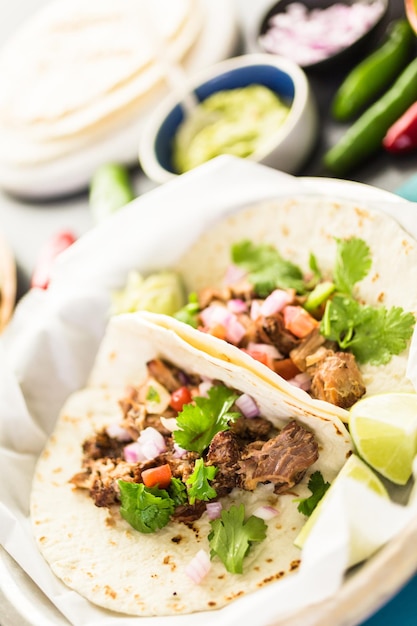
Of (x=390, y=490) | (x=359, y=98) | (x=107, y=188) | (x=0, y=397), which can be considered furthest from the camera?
(x=107, y=188)

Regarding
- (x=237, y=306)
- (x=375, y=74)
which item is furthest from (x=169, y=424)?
(x=375, y=74)

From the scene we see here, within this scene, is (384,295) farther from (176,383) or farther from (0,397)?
(0,397)

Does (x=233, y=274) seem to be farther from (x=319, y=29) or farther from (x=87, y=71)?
(x=87, y=71)

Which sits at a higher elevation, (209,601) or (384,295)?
(384,295)

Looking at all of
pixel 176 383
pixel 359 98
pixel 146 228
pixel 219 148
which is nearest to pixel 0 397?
pixel 176 383

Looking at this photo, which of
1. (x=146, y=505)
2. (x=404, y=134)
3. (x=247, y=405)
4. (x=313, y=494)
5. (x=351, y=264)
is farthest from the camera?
(x=404, y=134)

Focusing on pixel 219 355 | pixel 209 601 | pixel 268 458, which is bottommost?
pixel 209 601
